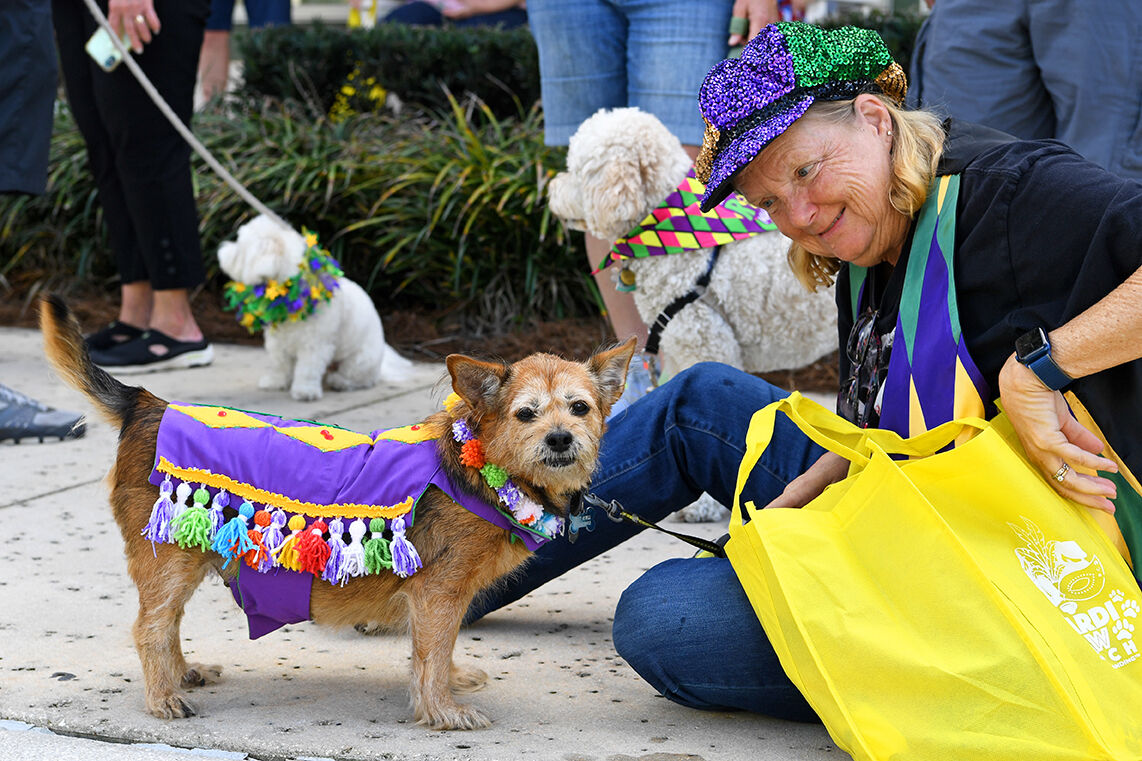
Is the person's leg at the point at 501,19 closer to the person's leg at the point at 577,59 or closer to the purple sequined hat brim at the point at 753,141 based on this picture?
the person's leg at the point at 577,59

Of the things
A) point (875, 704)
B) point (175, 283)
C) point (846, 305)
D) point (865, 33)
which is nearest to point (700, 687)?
point (875, 704)

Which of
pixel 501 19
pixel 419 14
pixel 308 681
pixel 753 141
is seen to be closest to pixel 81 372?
pixel 308 681

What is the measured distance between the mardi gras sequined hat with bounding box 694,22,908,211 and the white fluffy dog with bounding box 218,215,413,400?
3682 mm

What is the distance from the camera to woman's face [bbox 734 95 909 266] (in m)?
2.63

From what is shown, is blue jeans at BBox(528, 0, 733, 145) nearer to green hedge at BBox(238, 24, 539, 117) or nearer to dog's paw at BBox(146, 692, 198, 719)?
dog's paw at BBox(146, 692, 198, 719)

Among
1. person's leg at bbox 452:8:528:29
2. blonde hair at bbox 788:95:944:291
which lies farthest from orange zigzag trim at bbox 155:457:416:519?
person's leg at bbox 452:8:528:29

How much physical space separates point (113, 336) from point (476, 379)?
4.40m

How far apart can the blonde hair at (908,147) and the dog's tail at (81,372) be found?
1731mm

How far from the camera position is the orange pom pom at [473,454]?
2.70m

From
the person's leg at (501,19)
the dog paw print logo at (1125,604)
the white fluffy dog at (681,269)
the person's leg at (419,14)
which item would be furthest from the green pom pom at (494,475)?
the person's leg at (419,14)

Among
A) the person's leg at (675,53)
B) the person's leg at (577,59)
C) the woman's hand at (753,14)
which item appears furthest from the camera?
the person's leg at (577,59)

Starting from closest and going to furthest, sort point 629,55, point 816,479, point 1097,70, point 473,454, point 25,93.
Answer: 1. point 473,454
2. point 816,479
3. point 1097,70
4. point 629,55
5. point 25,93

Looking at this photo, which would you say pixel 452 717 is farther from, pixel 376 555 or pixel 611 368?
pixel 611 368

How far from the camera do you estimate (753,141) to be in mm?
2615
